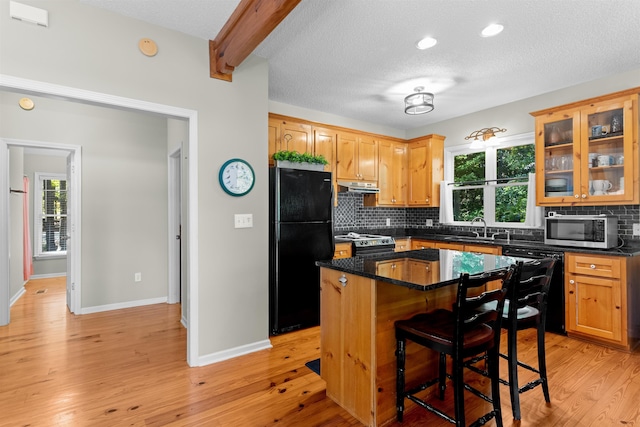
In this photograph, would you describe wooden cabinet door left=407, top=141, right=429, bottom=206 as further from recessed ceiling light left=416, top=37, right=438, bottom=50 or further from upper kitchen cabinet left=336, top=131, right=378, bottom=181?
recessed ceiling light left=416, top=37, right=438, bottom=50

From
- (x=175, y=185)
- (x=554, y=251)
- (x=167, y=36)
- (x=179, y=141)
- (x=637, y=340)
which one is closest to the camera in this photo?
(x=167, y=36)

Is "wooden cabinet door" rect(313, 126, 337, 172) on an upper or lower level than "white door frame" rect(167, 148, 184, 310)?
upper

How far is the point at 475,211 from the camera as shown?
15.6 feet

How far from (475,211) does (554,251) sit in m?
1.51

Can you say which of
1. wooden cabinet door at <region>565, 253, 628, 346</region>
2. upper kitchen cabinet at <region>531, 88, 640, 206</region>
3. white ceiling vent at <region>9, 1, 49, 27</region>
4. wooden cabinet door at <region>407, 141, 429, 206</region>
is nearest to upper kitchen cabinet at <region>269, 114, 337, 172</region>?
wooden cabinet door at <region>407, 141, 429, 206</region>

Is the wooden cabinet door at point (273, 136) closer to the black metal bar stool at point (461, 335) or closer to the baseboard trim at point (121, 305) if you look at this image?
the baseboard trim at point (121, 305)

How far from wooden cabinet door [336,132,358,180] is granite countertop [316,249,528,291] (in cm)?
214

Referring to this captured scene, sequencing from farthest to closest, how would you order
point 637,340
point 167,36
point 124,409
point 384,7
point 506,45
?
point 637,340 < point 506,45 < point 167,36 < point 384,7 < point 124,409

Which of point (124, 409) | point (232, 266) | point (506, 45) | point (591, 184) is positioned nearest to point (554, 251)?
point (591, 184)

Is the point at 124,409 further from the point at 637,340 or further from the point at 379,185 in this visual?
the point at 637,340

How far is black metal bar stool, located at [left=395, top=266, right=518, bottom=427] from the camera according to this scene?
162cm

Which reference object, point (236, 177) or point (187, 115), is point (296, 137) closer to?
point (236, 177)

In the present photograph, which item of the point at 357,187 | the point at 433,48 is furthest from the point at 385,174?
the point at 433,48

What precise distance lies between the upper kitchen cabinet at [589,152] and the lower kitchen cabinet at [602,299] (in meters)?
0.66
